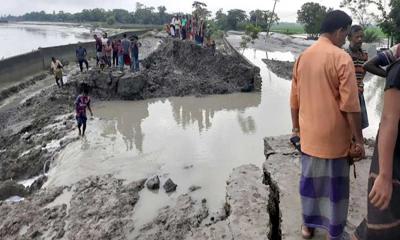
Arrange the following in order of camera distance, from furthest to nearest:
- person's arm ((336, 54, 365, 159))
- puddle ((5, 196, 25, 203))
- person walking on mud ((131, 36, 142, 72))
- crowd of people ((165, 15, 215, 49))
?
1. crowd of people ((165, 15, 215, 49))
2. person walking on mud ((131, 36, 142, 72))
3. puddle ((5, 196, 25, 203))
4. person's arm ((336, 54, 365, 159))

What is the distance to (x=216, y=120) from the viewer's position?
1176 centimetres

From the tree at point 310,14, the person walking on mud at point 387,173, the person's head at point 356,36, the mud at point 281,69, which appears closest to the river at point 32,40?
the mud at point 281,69

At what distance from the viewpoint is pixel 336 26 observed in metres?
3.04

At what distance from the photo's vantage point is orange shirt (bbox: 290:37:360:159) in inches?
114

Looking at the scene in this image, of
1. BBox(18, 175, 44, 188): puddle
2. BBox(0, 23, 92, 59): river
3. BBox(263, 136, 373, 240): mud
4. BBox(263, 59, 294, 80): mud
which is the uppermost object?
BBox(263, 136, 373, 240): mud

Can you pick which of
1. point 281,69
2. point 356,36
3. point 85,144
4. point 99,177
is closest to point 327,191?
point 356,36

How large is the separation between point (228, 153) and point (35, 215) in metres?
3.88

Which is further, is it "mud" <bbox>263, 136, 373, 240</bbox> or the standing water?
the standing water

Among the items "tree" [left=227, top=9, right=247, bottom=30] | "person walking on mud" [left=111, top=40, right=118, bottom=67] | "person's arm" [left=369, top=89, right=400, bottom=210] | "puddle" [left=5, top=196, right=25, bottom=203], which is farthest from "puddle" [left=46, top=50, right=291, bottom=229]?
"tree" [left=227, top=9, right=247, bottom=30]

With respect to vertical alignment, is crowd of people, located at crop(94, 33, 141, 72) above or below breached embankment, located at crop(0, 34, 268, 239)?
above

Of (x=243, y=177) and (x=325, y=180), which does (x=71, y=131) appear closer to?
(x=243, y=177)

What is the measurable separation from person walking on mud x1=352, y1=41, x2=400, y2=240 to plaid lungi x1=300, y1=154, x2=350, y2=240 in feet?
2.55

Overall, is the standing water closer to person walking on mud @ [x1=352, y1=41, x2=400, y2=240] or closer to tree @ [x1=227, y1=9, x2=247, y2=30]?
person walking on mud @ [x1=352, y1=41, x2=400, y2=240]

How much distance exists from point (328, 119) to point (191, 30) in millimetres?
19021
